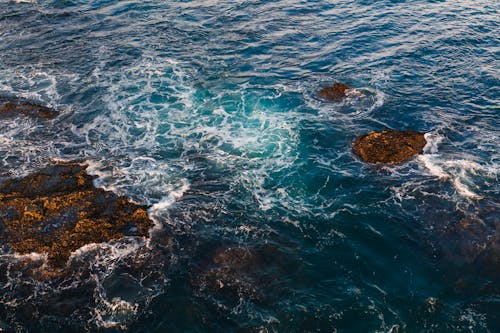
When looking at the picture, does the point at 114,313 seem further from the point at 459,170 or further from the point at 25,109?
the point at 25,109

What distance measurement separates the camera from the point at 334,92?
1084 inches

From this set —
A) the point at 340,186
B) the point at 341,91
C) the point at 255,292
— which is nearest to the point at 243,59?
the point at 341,91

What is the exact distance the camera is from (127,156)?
22.9 metres

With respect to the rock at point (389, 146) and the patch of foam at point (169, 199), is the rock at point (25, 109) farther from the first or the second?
the rock at point (389, 146)

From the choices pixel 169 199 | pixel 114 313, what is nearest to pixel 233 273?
pixel 114 313

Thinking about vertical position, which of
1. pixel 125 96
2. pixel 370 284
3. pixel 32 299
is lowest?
pixel 370 284

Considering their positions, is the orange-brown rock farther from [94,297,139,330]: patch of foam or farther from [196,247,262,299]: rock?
[196,247,262,299]: rock

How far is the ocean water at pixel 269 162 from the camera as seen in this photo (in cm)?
1512

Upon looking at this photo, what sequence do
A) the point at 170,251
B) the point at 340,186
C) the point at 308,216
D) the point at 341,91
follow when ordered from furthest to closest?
the point at 341,91 < the point at 340,186 < the point at 308,216 < the point at 170,251

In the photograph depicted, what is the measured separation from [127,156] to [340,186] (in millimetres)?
12499

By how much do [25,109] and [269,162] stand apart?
18059 mm

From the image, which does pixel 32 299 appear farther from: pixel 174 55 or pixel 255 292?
pixel 174 55

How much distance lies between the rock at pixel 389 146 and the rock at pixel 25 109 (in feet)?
68.1

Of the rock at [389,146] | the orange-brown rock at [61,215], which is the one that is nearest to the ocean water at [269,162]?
the rock at [389,146]
